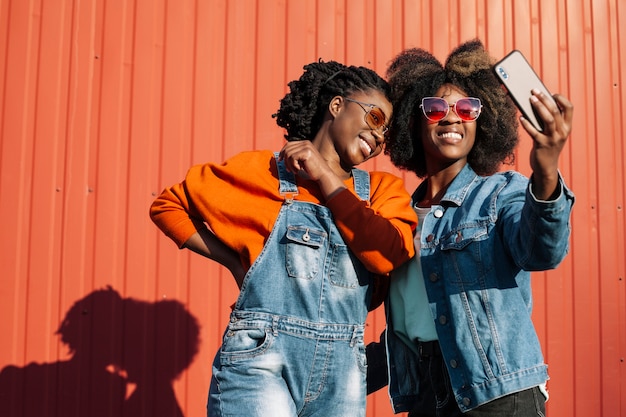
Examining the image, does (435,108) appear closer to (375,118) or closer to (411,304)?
(375,118)

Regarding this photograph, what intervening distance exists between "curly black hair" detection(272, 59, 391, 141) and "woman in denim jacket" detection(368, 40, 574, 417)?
22cm

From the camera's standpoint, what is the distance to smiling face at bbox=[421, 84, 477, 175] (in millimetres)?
2656

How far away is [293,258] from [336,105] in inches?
26.5

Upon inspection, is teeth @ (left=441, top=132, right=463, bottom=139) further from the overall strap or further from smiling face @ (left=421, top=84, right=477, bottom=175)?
the overall strap

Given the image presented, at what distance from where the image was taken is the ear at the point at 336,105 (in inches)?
107

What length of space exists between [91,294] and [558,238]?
284cm

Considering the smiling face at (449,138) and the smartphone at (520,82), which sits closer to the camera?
the smartphone at (520,82)

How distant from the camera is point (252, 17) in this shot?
4426 mm

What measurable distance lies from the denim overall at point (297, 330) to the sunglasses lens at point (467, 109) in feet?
2.09

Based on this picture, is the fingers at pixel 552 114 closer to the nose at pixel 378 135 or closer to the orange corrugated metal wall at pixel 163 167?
the nose at pixel 378 135

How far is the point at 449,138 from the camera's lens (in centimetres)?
265

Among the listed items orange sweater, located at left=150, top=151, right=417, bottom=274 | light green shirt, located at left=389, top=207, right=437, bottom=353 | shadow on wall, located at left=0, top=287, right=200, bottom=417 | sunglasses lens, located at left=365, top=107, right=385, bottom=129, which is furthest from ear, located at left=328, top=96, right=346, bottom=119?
shadow on wall, located at left=0, top=287, right=200, bottom=417

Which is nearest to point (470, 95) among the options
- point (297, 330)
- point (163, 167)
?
point (297, 330)

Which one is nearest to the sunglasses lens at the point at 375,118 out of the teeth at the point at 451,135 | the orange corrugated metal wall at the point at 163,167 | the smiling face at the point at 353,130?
the smiling face at the point at 353,130
